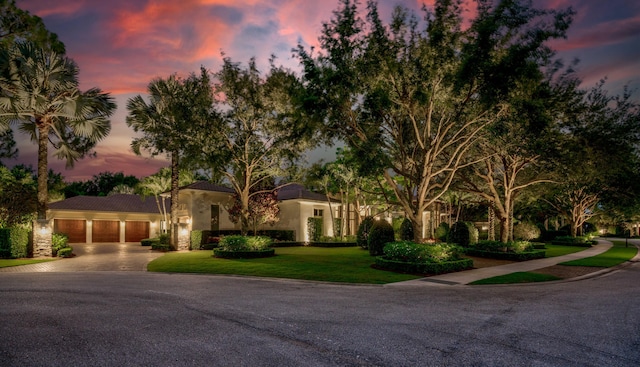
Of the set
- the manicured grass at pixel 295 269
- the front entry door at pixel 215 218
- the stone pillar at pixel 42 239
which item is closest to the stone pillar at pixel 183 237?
the front entry door at pixel 215 218

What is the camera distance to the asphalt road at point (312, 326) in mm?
5211

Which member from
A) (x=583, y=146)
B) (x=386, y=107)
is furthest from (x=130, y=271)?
(x=583, y=146)

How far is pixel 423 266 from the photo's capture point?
587 inches

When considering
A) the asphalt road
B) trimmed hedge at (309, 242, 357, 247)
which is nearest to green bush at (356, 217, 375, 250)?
trimmed hedge at (309, 242, 357, 247)

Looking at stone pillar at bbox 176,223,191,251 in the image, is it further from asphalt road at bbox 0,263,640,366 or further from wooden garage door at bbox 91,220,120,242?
wooden garage door at bbox 91,220,120,242

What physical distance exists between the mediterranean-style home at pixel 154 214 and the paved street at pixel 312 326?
A: 21.0 meters

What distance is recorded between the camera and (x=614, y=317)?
7.91 metres

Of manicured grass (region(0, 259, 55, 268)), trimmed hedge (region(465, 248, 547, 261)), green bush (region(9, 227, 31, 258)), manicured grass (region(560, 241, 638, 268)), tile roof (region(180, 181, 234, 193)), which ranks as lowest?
manicured grass (region(560, 241, 638, 268))

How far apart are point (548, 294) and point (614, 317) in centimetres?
295

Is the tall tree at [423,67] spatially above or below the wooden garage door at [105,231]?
above

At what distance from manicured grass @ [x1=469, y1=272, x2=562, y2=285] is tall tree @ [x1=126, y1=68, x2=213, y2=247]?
17.1m

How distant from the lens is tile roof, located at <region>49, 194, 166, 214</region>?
Answer: 37.6 meters

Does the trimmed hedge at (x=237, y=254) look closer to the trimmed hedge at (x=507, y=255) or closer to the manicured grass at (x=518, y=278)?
the manicured grass at (x=518, y=278)

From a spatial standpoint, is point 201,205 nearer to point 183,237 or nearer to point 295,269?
point 183,237
